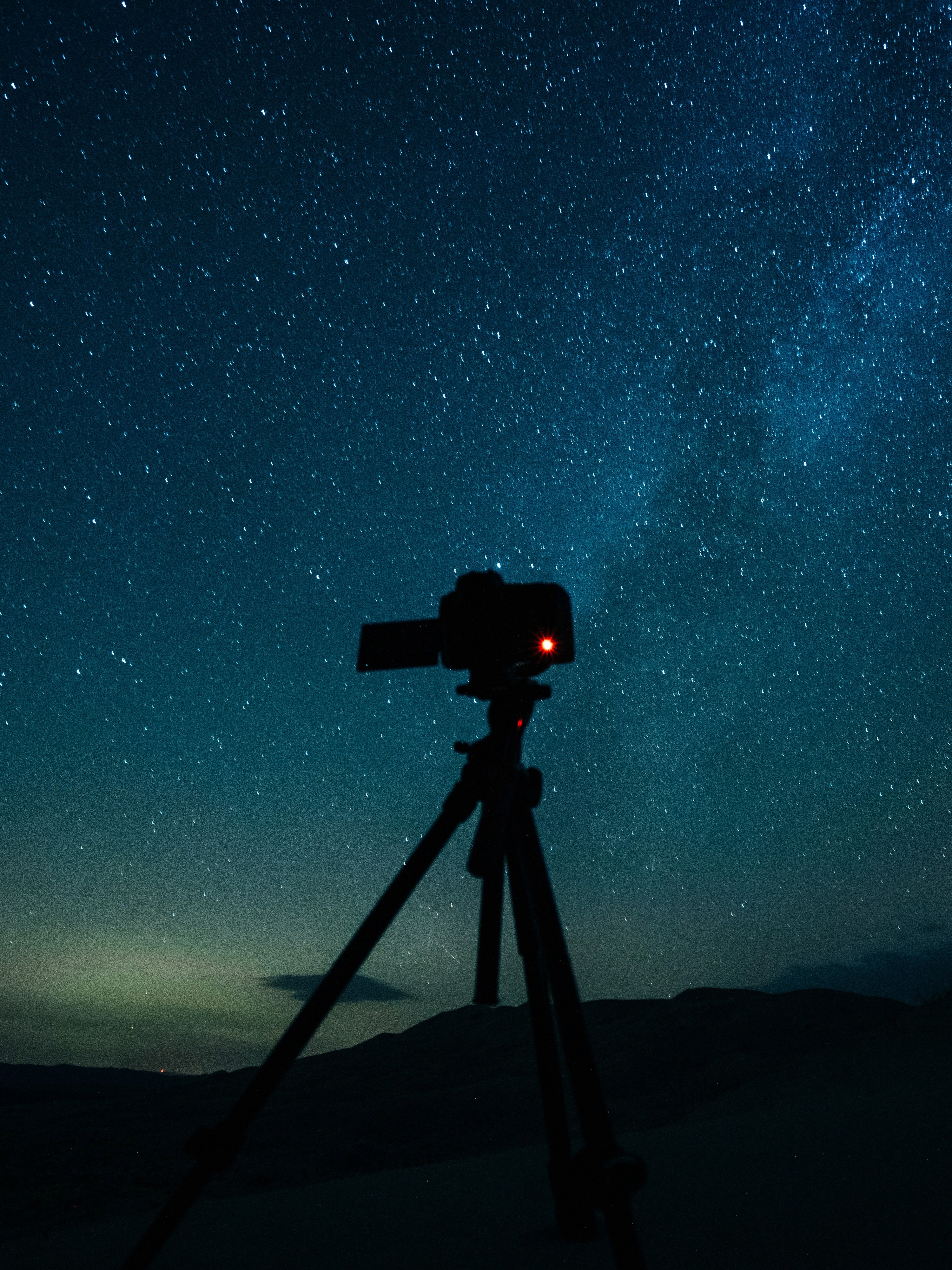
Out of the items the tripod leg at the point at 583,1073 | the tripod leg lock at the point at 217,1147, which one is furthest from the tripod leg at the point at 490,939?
the tripod leg lock at the point at 217,1147

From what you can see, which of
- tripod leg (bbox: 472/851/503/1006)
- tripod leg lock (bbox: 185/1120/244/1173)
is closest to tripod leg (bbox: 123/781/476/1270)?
tripod leg lock (bbox: 185/1120/244/1173)

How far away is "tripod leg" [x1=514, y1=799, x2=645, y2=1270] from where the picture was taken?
236 cm

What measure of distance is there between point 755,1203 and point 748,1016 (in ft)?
78.7

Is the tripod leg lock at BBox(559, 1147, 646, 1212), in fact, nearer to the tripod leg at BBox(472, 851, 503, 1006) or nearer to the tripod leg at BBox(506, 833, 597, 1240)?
the tripod leg at BBox(506, 833, 597, 1240)

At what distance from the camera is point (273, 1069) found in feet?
8.34

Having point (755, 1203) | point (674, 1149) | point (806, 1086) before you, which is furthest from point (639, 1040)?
point (755, 1203)

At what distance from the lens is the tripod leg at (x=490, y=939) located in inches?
95.0

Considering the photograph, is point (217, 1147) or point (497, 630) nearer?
point (217, 1147)

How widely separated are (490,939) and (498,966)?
9 cm

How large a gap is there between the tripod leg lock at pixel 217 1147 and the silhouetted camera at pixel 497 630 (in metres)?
1.76

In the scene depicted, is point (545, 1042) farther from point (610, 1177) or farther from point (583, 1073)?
point (610, 1177)

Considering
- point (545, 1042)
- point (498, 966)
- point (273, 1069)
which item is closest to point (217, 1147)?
point (273, 1069)

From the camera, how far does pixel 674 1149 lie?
6379 millimetres

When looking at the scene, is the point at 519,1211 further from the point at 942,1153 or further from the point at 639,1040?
the point at 639,1040
